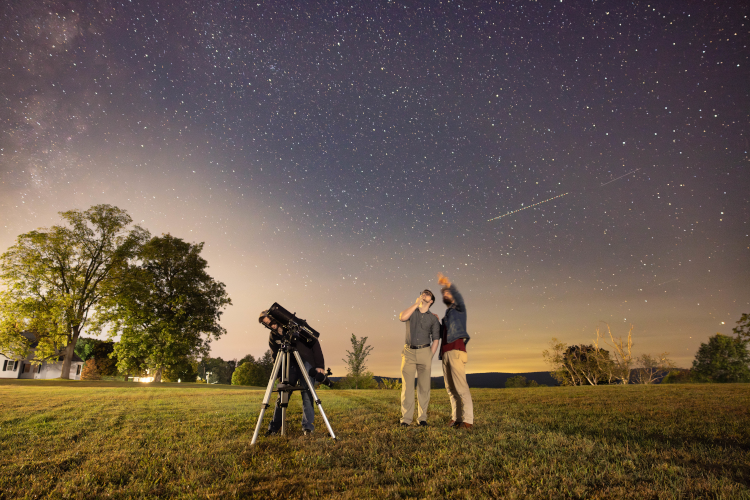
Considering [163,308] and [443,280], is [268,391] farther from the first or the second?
[163,308]

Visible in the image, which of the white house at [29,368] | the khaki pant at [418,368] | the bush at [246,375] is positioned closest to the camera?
the khaki pant at [418,368]

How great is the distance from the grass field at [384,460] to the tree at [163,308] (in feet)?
70.9

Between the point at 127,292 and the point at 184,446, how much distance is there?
88.3 ft

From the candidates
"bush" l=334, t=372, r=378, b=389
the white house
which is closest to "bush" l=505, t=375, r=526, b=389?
"bush" l=334, t=372, r=378, b=389

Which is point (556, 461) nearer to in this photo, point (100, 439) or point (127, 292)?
point (100, 439)

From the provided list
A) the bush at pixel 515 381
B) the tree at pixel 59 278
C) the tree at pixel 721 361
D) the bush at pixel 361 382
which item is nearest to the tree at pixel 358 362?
the bush at pixel 361 382

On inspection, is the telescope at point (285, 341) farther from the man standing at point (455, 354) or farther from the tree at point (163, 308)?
the tree at point (163, 308)

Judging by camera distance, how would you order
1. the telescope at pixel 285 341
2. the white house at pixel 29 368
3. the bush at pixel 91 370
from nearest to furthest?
the telescope at pixel 285 341
the white house at pixel 29 368
the bush at pixel 91 370

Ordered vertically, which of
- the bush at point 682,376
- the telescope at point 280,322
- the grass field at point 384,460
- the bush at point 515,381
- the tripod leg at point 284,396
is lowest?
the bush at point 515,381

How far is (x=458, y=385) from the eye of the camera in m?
6.54

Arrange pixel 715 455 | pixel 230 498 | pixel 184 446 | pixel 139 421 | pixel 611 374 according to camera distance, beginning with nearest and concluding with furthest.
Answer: pixel 230 498 → pixel 715 455 → pixel 184 446 → pixel 139 421 → pixel 611 374

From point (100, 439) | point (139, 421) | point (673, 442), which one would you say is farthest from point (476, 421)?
point (139, 421)

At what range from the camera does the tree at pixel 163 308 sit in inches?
1033

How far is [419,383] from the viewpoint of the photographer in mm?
6926
